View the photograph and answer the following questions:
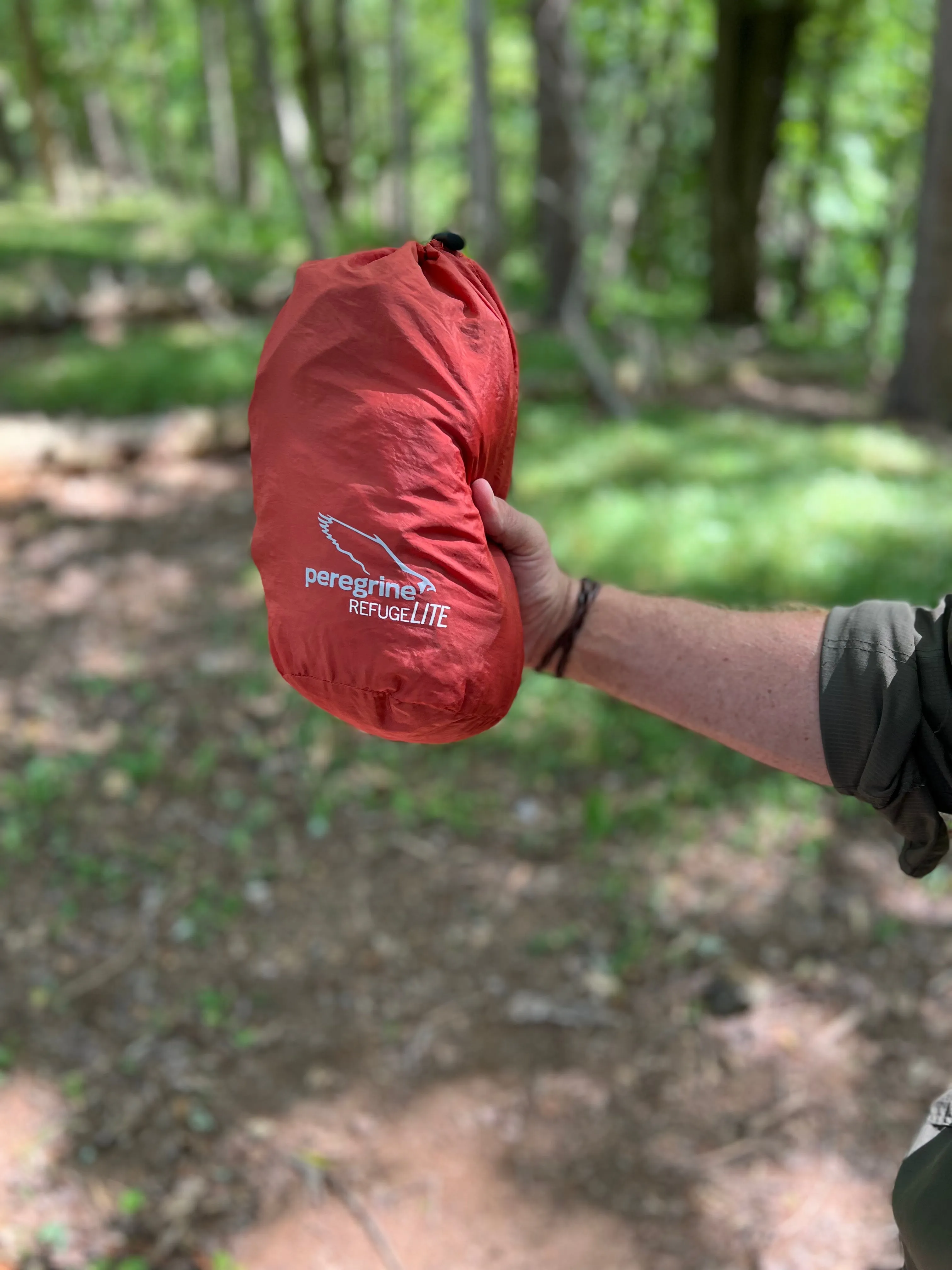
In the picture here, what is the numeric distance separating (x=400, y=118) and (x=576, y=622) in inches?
408

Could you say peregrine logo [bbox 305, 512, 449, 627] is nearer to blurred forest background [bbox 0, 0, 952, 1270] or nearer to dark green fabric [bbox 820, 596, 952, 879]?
dark green fabric [bbox 820, 596, 952, 879]

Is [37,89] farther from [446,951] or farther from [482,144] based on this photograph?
[446,951]

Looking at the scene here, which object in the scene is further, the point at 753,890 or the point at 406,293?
the point at 753,890

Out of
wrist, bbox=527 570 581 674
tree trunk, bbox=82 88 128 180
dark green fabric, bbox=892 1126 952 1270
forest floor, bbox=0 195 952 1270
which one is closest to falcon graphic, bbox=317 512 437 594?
wrist, bbox=527 570 581 674

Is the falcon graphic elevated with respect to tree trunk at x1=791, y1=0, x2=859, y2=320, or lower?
elevated

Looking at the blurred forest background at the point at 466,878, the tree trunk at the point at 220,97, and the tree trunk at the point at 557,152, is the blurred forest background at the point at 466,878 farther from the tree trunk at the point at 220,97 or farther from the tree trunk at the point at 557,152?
the tree trunk at the point at 220,97

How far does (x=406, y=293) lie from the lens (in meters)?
1.42

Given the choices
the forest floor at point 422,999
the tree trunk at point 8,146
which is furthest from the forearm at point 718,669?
the tree trunk at point 8,146

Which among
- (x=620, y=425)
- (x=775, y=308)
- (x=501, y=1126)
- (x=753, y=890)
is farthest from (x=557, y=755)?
(x=775, y=308)

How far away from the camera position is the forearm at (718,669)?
1473 millimetres

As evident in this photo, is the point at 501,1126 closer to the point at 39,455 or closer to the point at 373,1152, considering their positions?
the point at 373,1152

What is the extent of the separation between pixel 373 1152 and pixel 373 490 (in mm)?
2048

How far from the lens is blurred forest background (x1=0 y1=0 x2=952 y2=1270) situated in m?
2.55

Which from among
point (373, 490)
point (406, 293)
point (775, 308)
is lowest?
point (775, 308)
